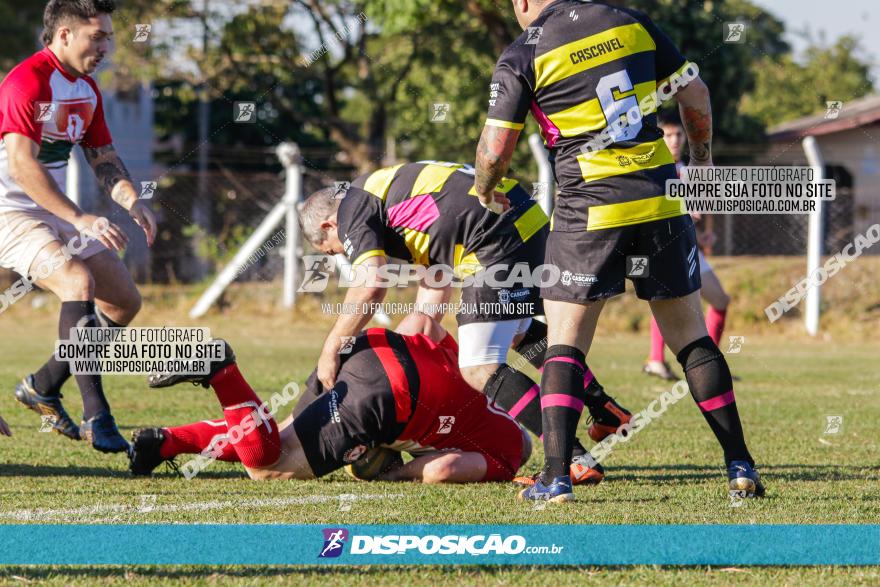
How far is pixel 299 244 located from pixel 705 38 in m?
10.7

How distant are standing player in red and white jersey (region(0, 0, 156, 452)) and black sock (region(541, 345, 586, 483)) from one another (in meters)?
2.21

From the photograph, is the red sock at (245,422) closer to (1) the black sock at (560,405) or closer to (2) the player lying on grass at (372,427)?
(2) the player lying on grass at (372,427)

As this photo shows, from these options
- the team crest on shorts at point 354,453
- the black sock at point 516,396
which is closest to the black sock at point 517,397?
the black sock at point 516,396

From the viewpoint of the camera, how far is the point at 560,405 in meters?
4.58

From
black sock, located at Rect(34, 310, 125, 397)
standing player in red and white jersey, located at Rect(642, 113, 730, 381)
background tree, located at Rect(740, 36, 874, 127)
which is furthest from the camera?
background tree, located at Rect(740, 36, 874, 127)

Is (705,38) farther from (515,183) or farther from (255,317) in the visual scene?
(515,183)

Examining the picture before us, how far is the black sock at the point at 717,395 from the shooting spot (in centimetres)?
468

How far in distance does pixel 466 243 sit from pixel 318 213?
0.76 meters

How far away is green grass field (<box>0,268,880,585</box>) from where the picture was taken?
333 centimetres

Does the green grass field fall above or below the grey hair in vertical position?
below

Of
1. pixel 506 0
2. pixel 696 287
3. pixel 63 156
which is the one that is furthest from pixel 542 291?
pixel 506 0

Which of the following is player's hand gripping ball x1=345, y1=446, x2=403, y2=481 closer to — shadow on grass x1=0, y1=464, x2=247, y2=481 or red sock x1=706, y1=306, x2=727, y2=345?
shadow on grass x1=0, y1=464, x2=247, y2=481

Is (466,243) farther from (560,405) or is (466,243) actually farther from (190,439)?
(190,439)

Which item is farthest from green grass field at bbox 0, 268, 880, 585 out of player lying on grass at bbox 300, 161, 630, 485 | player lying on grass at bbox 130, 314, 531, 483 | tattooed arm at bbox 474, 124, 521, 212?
tattooed arm at bbox 474, 124, 521, 212
